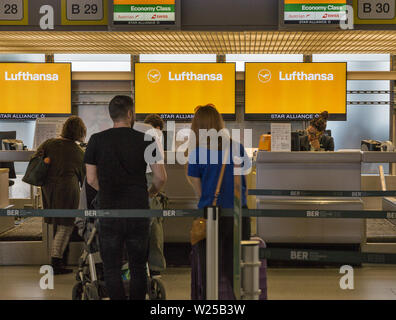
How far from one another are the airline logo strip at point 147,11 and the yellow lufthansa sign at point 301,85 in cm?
277

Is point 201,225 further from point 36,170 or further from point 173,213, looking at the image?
point 36,170

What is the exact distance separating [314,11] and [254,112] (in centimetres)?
289

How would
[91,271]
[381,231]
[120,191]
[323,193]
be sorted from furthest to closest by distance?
[381,231]
[323,193]
[91,271]
[120,191]

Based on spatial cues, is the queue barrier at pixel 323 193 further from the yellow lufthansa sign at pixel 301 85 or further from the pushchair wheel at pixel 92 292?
the yellow lufthansa sign at pixel 301 85

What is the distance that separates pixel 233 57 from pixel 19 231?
5318 millimetres

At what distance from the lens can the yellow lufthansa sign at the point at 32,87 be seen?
30.2ft

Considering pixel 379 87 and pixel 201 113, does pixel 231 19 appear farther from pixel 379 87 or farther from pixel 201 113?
pixel 379 87

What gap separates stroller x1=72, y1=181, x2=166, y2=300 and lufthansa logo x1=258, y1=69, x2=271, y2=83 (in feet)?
17.9

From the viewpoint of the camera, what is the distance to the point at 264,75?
905 centimetres

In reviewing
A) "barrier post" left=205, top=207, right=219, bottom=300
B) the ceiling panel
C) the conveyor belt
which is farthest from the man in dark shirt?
the ceiling panel

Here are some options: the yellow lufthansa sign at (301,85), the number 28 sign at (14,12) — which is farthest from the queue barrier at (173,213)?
the yellow lufthansa sign at (301,85)

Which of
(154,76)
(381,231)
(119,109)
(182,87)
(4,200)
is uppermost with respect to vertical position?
(154,76)

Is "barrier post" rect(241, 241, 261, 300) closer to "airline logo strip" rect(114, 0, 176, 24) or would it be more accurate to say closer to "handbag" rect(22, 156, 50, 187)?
"handbag" rect(22, 156, 50, 187)

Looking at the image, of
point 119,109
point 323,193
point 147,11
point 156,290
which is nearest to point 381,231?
point 323,193
